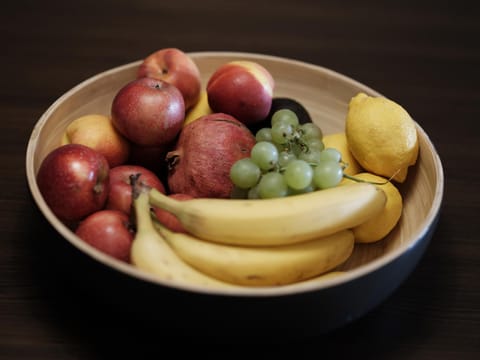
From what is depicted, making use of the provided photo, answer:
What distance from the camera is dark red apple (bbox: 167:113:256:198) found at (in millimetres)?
812

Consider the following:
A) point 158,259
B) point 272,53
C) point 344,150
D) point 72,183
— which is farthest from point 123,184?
point 272,53

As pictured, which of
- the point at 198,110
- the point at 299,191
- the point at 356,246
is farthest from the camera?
the point at 198,110

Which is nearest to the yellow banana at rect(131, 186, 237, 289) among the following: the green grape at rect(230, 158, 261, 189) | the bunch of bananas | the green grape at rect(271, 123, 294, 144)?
the bunch of bananas

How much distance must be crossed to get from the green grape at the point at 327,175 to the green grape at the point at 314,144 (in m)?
0.09

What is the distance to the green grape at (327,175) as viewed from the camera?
0.72m

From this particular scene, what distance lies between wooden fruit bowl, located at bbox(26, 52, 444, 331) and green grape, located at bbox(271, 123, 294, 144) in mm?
180

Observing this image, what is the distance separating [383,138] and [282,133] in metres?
0.14

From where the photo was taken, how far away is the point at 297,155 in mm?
811

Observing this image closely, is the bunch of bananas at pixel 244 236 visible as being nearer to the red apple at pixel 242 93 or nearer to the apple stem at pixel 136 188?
the apple stem at pixel 136 188

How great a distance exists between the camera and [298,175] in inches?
27.6

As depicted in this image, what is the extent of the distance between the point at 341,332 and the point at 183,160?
1.03ft

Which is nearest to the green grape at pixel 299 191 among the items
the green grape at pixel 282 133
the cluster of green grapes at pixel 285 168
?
the cluster of green grapes at pixel 285 168

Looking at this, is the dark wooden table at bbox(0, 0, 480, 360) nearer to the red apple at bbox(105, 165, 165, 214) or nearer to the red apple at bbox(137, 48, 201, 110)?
the red apple at bbox(105, 165, 165, 214)

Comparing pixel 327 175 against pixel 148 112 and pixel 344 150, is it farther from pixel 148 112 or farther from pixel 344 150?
pixel 148 112
